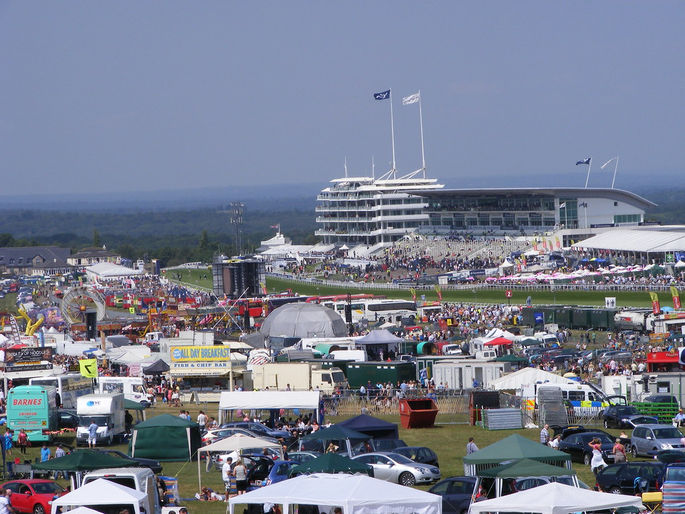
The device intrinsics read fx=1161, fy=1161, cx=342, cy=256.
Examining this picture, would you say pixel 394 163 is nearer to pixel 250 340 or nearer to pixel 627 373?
pixel 250 340

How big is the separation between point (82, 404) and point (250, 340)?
984 inches

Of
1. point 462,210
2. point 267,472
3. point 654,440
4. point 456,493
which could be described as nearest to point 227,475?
point 267,472

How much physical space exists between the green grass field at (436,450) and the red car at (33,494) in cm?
244

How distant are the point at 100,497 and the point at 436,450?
12493mm

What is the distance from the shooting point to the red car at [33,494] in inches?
788

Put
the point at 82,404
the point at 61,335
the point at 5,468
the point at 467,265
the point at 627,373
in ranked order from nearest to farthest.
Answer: the point at 5,468 → the point at 82,404 → the point at 627,373 → the point at 61,335 → the point at 467,265

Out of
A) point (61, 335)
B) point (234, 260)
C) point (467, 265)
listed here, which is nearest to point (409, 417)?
point (61, 335)

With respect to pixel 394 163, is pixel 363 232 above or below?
below

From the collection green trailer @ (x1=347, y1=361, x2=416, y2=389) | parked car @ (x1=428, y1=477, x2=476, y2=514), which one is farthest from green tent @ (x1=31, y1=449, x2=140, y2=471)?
green trailer @ (x1=347, y1=361, x2=416, y2=389)

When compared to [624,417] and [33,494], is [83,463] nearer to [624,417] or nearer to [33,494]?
[33,494]

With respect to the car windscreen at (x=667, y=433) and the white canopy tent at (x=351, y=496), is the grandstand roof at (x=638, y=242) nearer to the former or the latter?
the car windscreen at (x=667, y=433)

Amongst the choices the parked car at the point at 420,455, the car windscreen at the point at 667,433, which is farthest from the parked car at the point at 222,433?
the car windscreen at the point at 667,433

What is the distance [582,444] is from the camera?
24594 mm

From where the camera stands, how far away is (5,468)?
79.7 ft
